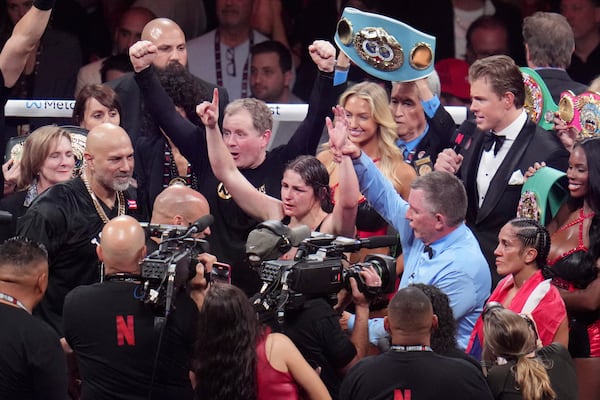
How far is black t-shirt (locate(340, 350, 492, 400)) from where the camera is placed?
15.8ft

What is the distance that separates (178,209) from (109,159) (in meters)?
0.58

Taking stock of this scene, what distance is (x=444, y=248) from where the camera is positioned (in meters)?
5.91

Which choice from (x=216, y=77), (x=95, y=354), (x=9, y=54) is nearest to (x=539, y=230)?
(x=95, y=354)

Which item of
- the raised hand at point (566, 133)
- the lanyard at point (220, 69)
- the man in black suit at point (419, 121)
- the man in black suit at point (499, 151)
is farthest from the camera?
the lanyard at point (220, 69)

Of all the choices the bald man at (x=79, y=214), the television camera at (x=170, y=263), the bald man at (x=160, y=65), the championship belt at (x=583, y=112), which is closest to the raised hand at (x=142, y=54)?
the bald man at (x=79, y=214)

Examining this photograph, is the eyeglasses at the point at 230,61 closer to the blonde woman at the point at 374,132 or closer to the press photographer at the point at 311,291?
the blonde woman at the point at 374,132

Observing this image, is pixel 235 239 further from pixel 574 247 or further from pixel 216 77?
pixel 216 77

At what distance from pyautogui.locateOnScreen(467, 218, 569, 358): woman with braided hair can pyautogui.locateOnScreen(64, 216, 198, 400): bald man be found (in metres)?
1.32

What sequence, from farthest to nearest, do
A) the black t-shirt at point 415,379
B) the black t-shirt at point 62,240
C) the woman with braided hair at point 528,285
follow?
1. the black t-shirt at point 62,240
2. the woman with braided hair at point 528,285
3. the black t-shirt at point 415,379

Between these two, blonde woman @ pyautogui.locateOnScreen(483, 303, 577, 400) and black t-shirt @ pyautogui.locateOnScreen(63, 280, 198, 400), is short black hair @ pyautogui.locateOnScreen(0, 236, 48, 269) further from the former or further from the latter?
blonde woman @ pyautogui.locateOnScreen(483, 303, 577, 400)

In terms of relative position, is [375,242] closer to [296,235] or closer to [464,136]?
[296,235]

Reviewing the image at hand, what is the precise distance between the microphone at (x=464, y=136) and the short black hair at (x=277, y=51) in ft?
6.93

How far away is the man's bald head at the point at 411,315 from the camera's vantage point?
489 centimetres

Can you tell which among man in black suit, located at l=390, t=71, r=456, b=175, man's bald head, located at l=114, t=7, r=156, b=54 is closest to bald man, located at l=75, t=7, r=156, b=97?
man's bald head, located at l=114, t=7, r=156, b=54
